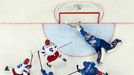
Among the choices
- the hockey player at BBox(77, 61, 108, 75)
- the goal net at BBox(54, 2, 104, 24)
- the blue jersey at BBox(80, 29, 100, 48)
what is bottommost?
the hockey player at BBox(77, 61, 108, 75)

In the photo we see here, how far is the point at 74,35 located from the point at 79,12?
3.0 inches

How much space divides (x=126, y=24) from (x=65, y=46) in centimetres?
21

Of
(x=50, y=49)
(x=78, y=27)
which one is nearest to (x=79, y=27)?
(x=78, y=27)

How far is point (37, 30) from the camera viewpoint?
3.97ft

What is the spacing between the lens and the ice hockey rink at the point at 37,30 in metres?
1.20

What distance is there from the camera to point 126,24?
1.21 meters

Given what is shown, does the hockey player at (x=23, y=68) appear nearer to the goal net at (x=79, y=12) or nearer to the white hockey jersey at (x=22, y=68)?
the white hockey jersey at (x=22, y=68)

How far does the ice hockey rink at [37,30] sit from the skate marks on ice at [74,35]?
13 millimetres

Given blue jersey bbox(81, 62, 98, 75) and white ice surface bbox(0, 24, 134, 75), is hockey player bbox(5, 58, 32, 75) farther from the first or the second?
blue jersey bbox(81, 62, 98, 75)

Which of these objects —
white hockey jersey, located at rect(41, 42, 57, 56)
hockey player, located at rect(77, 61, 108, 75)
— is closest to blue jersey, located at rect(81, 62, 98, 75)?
hockey player, located at rect(77, 61, 108, 75)

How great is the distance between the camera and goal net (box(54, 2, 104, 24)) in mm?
1204

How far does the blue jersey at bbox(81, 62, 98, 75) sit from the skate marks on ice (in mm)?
68

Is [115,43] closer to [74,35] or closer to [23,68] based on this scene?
[74,35]

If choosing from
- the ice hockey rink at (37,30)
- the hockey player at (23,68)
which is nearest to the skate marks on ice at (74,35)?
the ice hockey rink at (37,30)
